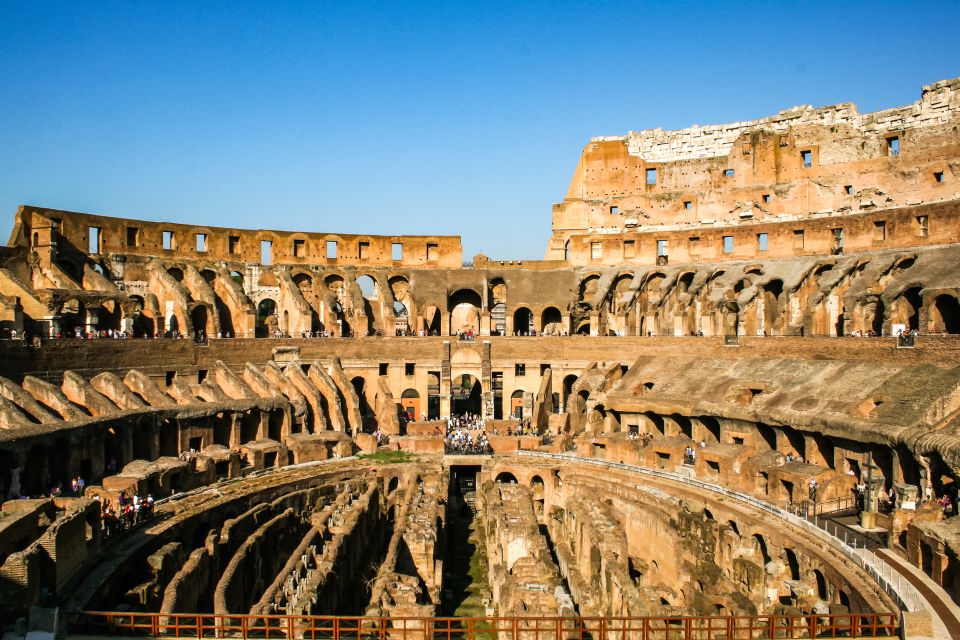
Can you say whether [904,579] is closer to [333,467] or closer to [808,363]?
[808,363]

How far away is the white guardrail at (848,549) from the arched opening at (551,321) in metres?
18.4

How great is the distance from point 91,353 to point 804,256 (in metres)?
35.9

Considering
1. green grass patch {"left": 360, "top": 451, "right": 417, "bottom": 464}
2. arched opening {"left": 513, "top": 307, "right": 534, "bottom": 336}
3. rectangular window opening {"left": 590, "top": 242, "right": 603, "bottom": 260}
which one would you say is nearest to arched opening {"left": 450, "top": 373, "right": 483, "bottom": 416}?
arched opening {"left": 513, "top": 307, "right": 534, "bottom": 336}

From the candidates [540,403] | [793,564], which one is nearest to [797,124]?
[540,403]

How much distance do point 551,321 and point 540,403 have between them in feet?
31.2

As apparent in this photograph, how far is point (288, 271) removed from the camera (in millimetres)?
47500

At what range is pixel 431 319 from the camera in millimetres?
48844

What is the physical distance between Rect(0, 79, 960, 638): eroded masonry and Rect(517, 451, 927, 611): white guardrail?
100 millimetres

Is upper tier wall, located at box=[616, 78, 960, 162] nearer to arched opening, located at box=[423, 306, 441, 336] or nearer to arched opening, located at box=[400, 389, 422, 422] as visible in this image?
arched opening, located at box=[423, 306, 441, 336]

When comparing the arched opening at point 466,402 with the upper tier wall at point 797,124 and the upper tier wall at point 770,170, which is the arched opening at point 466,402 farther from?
the upper tier wall at point 797,124

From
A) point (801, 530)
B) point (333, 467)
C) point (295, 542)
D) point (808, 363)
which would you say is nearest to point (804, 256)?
point (808, 363)

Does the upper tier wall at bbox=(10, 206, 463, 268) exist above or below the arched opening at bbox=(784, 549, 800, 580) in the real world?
above

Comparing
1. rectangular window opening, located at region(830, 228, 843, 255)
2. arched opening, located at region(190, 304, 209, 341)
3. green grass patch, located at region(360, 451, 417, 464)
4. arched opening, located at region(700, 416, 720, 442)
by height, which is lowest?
green grass patch, located at region(360, 451, 417, 464)

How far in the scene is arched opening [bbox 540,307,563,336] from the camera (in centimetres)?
5003
